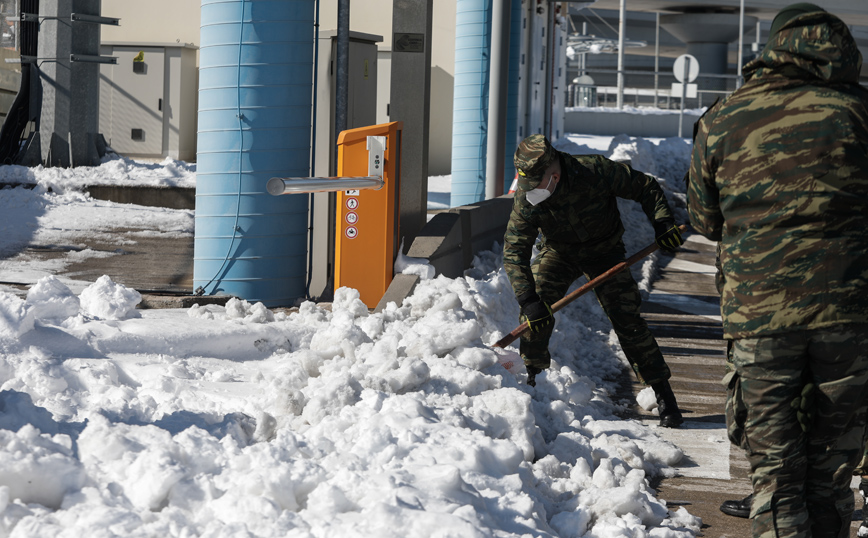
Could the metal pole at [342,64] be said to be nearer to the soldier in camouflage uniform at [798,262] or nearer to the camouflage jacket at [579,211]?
the camouflage jacket at [579,211]

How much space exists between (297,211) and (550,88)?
1188cm

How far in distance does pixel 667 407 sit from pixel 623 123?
27583 mm

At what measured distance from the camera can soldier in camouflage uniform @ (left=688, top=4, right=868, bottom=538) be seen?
3031 mm

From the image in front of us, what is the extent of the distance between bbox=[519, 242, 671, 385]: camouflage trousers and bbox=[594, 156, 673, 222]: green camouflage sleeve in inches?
13.5

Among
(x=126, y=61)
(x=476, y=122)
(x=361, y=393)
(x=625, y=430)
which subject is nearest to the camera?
(x=361, y=393)

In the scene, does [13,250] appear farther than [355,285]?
Yes

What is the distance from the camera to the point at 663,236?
212 inches

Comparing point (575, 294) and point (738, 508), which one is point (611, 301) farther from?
point (738, 508)

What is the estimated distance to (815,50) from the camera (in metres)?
3.00

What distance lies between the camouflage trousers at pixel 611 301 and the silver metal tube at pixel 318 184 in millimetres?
1270

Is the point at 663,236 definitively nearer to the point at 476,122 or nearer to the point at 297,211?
the point at 297,211

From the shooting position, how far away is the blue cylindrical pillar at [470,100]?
13.7 m

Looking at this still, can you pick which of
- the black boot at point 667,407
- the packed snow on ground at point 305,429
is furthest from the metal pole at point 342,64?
the black boot at point 667,407

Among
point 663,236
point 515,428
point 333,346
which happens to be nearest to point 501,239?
point 663,236
